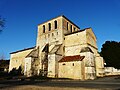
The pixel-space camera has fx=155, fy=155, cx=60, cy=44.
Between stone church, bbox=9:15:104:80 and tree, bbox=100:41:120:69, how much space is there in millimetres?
11053

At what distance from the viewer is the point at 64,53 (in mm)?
35438

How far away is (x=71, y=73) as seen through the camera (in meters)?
30.3

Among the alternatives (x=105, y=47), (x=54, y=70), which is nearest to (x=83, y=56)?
(x=54, y=70)

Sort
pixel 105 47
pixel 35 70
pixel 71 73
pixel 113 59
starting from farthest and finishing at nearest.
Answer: pixel 105 47 < pixel 113 59 < pixel 35 70 < pixel 71 73

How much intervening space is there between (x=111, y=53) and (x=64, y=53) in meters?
18.7

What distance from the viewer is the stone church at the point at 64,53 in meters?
30.1

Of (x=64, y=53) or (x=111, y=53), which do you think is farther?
(x=111, y=53)

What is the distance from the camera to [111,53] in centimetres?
4703

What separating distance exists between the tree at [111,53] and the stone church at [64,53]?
1105cm

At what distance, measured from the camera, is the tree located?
44.9 metres

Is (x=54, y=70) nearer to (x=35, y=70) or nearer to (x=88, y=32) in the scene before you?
(x=35, y=70)

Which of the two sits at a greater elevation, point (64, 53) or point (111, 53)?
point (111, 53)

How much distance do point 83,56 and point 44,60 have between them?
11.3 m

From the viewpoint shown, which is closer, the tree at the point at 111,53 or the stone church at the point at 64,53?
the stone church at the point at 64,53
